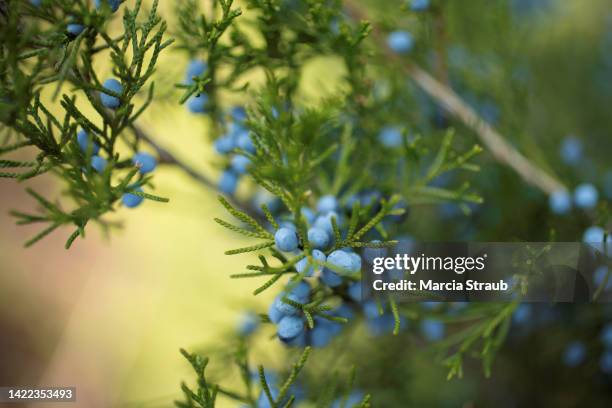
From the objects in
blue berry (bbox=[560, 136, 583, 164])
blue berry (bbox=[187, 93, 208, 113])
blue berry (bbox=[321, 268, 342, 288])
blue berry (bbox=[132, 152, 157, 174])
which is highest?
blue berry (bbox=[560, 136, 583, 164])

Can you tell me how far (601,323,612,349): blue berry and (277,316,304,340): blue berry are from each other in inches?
18.3

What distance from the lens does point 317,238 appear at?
479 millimetres

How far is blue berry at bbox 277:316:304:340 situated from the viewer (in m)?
0.49

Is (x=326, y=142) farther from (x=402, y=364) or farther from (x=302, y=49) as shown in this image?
(x=402, y=364)

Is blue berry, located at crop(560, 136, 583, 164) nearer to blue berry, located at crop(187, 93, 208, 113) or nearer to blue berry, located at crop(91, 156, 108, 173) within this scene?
blue berry, located at crop(187, 93, 208, 113)

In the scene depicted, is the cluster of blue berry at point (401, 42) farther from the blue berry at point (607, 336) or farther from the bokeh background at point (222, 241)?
the blue berry at point (607, 336)

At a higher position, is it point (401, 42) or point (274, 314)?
point (401, 42)

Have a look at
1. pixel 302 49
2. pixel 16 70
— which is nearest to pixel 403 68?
pixel 302 49

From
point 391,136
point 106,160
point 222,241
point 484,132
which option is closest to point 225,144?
point 106,160

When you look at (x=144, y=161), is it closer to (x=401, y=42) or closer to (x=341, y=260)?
(x=341, y=260)

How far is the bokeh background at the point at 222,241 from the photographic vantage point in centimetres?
81

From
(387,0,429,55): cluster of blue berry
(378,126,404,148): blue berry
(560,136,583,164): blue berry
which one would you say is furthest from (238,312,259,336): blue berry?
(560,136,583,164): blue berry

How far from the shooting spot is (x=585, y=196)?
27.3 inches

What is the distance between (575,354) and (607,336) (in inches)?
2.6
